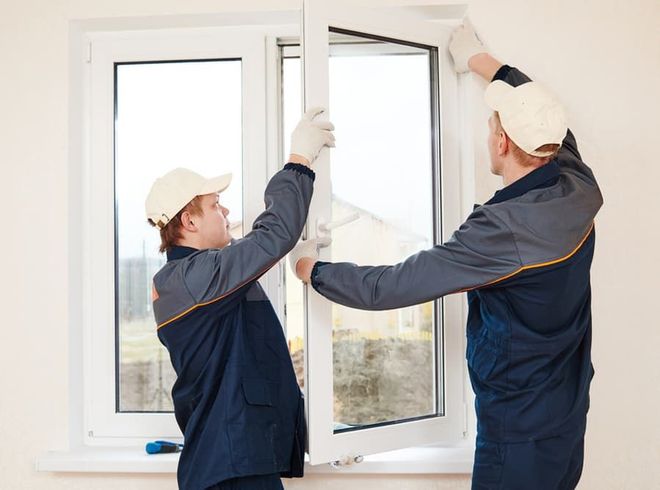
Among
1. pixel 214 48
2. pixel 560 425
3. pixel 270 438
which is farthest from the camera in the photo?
pixel 214 48

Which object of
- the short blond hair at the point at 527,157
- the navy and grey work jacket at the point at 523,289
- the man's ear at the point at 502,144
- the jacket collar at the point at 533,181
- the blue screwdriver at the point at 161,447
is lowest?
the blue screwdriver at the point at 161,447

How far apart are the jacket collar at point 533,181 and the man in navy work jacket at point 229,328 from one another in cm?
50

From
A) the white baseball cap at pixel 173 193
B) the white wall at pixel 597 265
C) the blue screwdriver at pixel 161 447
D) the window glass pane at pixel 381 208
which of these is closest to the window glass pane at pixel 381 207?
the window glass pane at pixel 381 208

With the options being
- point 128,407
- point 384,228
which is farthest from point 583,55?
point 128,407

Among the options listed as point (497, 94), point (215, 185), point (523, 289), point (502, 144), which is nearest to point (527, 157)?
point (502, 144)

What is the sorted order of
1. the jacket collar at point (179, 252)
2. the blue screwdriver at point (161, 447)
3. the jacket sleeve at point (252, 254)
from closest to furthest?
the jacket sleeve at point (252, 254), the jacket collar at point (179, 252), the blue screwdriver at point (161, 447)

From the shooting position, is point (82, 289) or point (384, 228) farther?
point (82, 289)

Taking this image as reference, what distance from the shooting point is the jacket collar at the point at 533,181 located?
166 centimetres

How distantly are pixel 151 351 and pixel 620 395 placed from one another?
1510 mm

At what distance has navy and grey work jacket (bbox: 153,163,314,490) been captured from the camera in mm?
1727

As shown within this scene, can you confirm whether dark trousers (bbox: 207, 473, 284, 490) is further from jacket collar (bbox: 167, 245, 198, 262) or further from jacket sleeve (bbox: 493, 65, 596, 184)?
jacket sleeve (bbox: 493, 65, 596, 184)

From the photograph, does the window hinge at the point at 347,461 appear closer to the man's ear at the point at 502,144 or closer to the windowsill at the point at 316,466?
the windowsill at the point at 316,466

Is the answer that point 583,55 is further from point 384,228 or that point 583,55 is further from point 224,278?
point 224,278

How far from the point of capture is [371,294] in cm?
170
